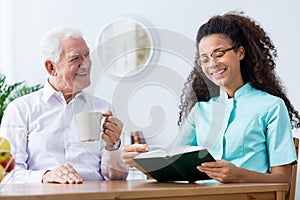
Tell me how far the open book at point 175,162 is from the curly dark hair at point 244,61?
355 mm

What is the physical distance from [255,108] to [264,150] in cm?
14

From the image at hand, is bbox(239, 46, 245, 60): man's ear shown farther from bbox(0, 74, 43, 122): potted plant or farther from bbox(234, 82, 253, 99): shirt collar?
bbox(0, 74, 43, 122): potted plant

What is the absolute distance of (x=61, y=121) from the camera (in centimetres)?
217

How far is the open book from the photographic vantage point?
4.85 feet

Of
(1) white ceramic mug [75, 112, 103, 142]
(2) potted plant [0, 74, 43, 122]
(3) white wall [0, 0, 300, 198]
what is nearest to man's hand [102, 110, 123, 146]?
(1) white ceramic mug [75, 112, 103, 142]

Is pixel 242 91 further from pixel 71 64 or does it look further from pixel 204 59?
pixel 71 64

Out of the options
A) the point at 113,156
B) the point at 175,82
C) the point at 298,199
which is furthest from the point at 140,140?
the point at 298,199

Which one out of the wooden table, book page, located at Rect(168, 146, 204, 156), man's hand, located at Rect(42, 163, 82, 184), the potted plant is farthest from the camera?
the potted plant

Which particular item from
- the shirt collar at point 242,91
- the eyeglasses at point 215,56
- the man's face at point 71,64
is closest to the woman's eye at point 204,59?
the eyeglasses at point 215,56

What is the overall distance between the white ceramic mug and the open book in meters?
0.15

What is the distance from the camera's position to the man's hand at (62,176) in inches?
63.9

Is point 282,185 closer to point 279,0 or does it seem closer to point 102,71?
point 102,71

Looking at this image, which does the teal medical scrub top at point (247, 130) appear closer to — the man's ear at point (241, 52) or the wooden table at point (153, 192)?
the man's ear at point (241, 52)

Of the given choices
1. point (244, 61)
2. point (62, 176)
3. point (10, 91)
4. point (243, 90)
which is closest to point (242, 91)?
point (243, 90)
